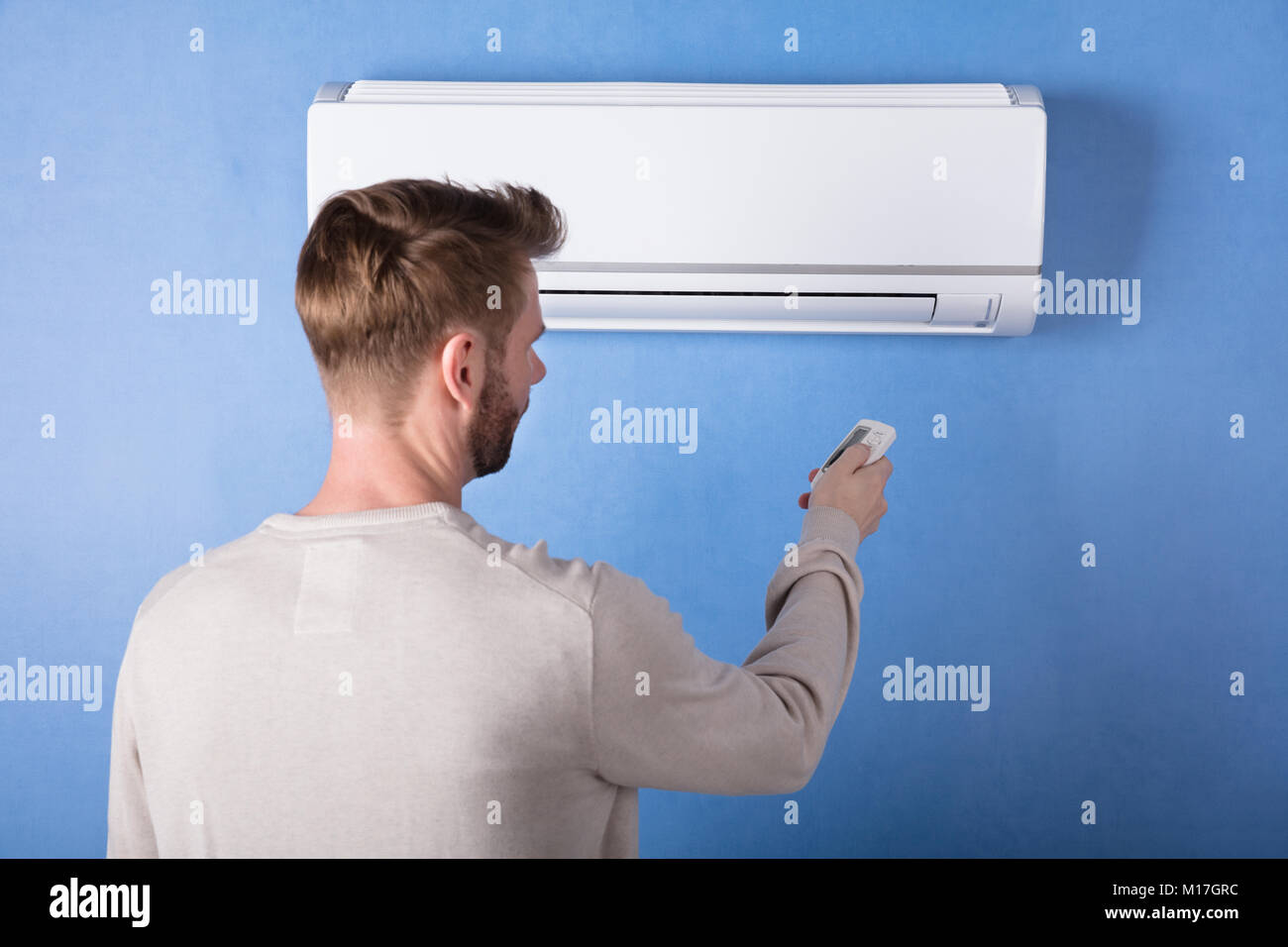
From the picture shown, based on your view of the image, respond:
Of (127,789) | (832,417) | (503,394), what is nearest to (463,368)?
(503,394)

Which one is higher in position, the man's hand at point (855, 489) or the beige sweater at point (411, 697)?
the man's hand at point (855, 489)

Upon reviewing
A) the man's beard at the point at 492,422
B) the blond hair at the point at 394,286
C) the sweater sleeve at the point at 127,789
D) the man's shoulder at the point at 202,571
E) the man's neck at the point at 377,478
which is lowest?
the sweater sleeve at the point at 127,789

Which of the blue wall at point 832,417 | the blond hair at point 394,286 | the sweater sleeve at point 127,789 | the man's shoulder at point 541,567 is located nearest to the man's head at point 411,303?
the blond hair at point 394,286

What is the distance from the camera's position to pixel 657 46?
1391 millimetres

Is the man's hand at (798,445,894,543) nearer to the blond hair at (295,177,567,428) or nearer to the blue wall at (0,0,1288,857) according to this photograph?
the blond hair at (295,177,567,428)

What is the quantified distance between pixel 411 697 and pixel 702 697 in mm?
200

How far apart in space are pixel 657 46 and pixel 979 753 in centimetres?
116

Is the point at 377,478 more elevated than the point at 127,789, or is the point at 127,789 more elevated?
the point at 377,478

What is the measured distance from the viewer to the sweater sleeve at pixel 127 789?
2.31ft

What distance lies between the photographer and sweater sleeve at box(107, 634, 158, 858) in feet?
2.31

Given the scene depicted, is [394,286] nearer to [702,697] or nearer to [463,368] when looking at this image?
[463,368]

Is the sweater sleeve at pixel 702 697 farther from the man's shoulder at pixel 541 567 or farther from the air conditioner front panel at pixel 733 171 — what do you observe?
the air conditioner front panel at pixel 733 171

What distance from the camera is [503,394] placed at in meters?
0.77
